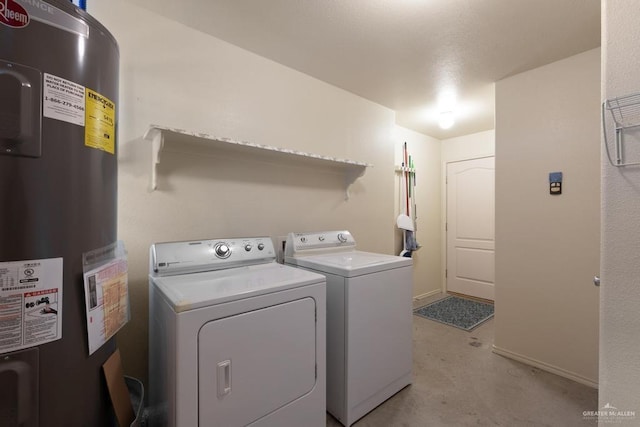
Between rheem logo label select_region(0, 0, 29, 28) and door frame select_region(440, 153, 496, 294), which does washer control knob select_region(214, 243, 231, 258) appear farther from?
door frame select_region(440, 153, 496, 294)

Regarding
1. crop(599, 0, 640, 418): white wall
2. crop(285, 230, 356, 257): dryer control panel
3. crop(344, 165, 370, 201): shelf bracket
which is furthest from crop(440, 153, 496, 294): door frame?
crop(599, 0, 640, 418): white wall

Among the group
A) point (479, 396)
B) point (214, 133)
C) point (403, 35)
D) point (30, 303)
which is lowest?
point (479, 396)

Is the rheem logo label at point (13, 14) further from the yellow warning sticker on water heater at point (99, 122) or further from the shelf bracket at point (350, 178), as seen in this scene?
the shelf bracket at point (350, 178)

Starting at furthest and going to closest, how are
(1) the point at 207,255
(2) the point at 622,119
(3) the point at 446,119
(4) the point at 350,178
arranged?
(3) the point at 446,119
(4) the point at 350,178
(1) the point at 207,255
(2) the point at 622,119

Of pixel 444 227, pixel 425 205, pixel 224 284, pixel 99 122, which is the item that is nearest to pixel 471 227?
pixel 444 227

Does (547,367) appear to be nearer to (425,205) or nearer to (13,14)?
(425,205)

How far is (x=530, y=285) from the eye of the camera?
228 centimetres

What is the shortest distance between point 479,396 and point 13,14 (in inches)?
112

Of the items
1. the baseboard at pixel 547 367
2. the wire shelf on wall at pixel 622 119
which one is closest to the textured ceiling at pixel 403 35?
the wire shelf on wall at pixel 622 119

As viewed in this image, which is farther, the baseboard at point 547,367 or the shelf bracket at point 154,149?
the baseboard at point 547,367

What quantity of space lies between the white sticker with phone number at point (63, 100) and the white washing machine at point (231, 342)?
2.24 feet

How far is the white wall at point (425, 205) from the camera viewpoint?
3.79 m

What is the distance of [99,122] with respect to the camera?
0.87 metres

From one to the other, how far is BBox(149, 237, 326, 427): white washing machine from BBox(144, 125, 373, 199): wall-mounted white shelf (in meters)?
0.58
